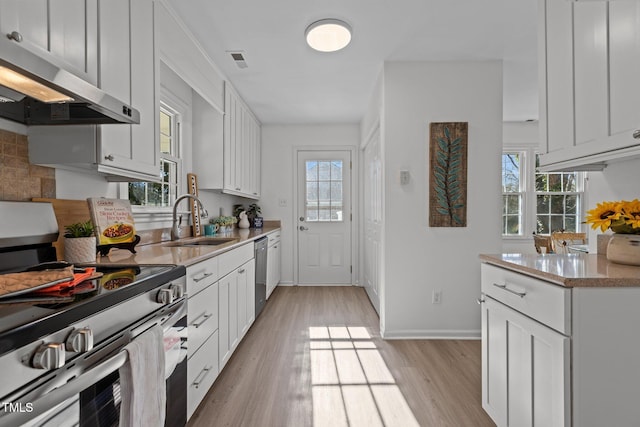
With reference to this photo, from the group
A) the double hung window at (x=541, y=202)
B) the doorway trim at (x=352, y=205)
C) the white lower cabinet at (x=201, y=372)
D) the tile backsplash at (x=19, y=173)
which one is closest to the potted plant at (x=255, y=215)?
the doorway trim at (x=352, y=205)

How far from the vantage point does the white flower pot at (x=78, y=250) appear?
59.1 inches

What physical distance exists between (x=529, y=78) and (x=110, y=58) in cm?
378

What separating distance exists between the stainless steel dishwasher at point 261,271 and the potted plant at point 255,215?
1.03 m

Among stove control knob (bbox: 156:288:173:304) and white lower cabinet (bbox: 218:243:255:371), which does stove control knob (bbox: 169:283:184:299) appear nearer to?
stove control knob (bbox: 156:288:173:304)

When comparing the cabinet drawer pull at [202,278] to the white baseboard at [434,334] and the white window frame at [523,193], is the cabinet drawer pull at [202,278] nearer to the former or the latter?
the white baseboard at [434,334]

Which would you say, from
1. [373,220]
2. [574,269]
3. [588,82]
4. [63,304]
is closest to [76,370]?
[63,304]

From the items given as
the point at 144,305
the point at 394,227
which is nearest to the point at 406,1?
the point at 394,227

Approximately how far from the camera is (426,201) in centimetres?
305

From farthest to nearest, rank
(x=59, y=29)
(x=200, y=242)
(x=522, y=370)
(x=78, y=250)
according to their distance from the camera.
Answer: (x=200, y=242), (x=78, y=250), (x=522, y=370), (x=59, y=29)

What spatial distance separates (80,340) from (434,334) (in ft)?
9.39

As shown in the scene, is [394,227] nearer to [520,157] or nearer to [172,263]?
[172,263]

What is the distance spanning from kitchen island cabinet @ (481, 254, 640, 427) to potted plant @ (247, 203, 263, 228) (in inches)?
151

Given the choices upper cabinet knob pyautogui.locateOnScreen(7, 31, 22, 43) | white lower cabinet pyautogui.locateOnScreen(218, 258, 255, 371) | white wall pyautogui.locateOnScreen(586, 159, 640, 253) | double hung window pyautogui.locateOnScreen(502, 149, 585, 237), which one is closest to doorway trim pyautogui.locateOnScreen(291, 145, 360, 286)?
white lower cabinet pyautogui.locateOnScreen(218, 258, 255, 371)

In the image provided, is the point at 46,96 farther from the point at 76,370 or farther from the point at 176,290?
the point at 76,370
